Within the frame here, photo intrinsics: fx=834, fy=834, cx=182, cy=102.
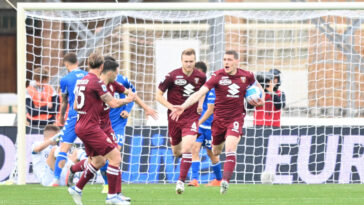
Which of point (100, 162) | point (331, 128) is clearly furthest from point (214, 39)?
point (100, 162)

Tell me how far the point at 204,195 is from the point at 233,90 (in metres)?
1.66

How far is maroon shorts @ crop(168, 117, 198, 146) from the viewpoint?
1262cm

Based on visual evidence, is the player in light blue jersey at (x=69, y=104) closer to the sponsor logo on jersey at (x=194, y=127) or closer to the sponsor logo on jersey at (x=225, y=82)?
the sponsor logo on jersey at (x=194, y=127)

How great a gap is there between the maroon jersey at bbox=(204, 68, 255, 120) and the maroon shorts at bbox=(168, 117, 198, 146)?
506 mm

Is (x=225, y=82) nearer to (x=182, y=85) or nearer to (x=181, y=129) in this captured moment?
(x=182, y=85)

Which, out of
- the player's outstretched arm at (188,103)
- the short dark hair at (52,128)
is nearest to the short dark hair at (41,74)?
the short dark hair at (52,128)

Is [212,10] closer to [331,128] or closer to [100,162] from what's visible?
[331,128]

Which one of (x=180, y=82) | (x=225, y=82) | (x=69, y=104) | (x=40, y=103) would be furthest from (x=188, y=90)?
(x=40, y=103)

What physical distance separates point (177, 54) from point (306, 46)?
8.86 ft

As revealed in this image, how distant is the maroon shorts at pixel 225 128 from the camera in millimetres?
12125

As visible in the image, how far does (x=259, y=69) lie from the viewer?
719 inches

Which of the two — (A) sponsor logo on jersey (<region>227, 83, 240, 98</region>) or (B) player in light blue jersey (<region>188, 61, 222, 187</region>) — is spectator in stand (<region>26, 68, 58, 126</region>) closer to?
(B) player in light blue jersey (<region>188, 61, 222, 187</region>)

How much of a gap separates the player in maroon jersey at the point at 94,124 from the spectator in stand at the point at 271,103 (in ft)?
18.9

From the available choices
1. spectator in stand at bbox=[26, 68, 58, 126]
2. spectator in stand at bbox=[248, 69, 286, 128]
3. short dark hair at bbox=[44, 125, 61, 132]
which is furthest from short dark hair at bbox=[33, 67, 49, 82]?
spectator in stand at bbox=[248, 69, 286, 128]
